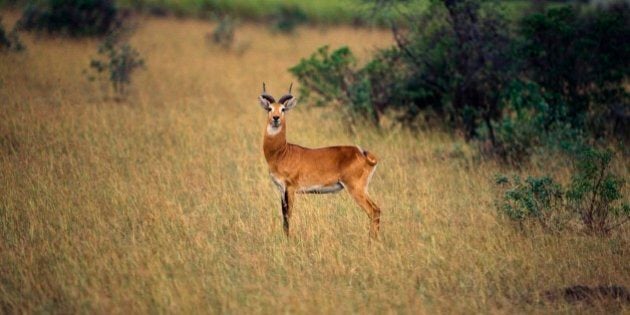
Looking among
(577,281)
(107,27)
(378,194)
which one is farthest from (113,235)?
(107,27)

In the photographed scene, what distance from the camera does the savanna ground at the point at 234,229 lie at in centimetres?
677

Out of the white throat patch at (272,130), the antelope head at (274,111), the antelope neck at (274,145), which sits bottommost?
the antelope neck at (274,145)

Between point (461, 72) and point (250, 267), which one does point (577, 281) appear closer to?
point (250, 267)

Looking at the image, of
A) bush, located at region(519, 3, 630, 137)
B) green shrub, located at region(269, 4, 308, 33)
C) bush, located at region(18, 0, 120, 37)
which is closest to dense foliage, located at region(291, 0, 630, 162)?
bush, located at region(519, 3, 630, 137)

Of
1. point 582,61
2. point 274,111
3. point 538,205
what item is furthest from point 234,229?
point 582,61

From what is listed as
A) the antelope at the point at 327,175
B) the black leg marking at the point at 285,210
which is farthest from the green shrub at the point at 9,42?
the black leg marking at the point at 285,210

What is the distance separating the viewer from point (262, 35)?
33750 millimetres

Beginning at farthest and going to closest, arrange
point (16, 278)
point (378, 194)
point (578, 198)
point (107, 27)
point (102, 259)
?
point (107, 27)
point (378, 194)
point (578, 198)
point (102, 259)
point (16, 278)

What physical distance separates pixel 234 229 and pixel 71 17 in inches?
632

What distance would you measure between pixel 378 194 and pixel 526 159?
322 centimetres

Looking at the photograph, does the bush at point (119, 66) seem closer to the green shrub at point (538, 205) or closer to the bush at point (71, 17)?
the bush at point (71, 17)

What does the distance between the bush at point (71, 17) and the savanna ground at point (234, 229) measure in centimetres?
696

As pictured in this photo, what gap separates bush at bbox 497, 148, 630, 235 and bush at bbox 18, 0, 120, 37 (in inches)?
642

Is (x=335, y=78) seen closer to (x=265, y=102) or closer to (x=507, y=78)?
(x=507, y=78)
